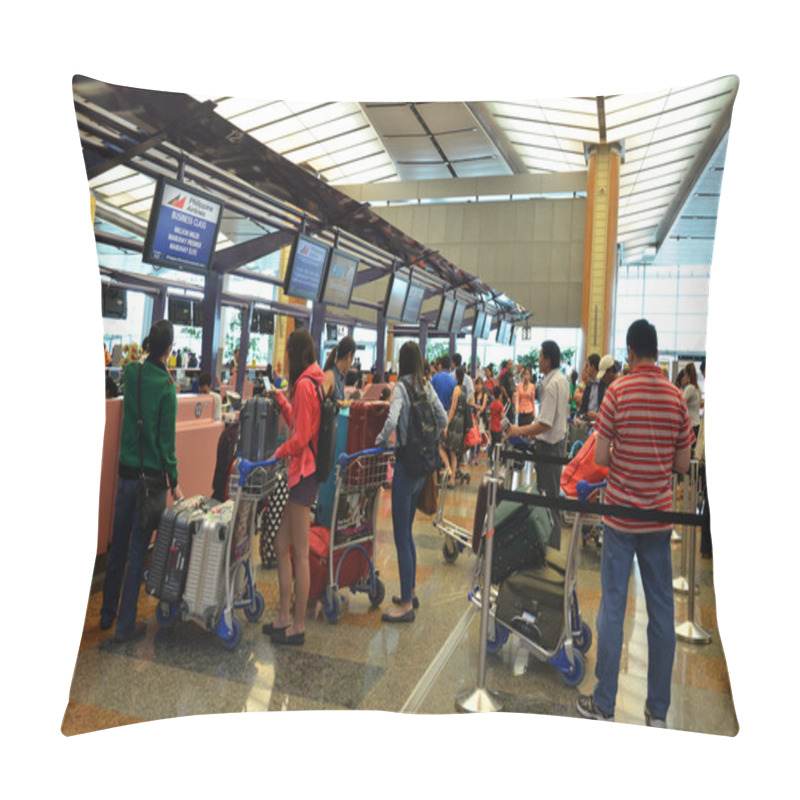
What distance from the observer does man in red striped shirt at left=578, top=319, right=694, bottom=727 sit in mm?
2246

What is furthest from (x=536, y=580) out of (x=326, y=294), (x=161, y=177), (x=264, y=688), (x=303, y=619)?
(x=161, y=177)

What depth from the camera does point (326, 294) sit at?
2.69m

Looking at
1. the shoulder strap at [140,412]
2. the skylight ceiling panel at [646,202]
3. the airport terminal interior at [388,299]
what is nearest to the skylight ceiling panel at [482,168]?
the airport terminal interior at [388,299]

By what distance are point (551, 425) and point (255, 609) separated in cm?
138

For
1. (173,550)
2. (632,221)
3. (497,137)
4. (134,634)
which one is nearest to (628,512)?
(632,221)

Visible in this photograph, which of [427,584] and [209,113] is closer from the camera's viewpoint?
[209,113]

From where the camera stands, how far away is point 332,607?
8.87 ft

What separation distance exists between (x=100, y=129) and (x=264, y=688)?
211 cm

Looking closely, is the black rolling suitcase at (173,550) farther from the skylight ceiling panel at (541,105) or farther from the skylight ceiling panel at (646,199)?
the skylight ceiling panel at (646,199)

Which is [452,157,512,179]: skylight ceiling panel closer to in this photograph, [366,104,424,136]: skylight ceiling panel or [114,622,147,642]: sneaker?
[366,104,424,136]: skylight ceiling panel

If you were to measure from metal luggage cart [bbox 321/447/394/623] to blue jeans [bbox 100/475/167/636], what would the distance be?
743 millimetres

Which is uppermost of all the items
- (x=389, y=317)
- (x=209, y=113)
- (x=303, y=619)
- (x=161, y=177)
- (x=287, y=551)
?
(x=209, y=113)

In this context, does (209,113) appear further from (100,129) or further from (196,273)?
(196,273)

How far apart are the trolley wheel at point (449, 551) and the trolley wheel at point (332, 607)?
493 mm
